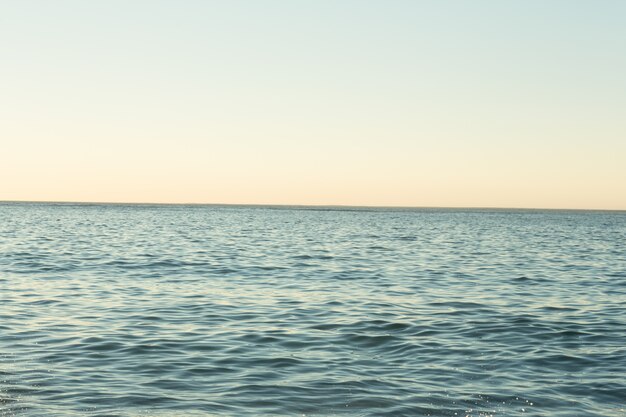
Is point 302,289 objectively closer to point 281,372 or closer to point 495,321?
point 495,321

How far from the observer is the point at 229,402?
12.1 metres

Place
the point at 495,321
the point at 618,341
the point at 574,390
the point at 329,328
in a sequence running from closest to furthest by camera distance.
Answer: the point at 574,390, the point at 618,341, the point at 329,328, the point at 495,321

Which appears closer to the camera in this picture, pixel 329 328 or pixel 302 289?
pixel 329 328

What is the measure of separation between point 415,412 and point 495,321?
30.1 ft

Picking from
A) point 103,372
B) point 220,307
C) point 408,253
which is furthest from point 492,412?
point 408,253

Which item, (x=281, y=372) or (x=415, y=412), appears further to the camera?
(x=281, y=372)

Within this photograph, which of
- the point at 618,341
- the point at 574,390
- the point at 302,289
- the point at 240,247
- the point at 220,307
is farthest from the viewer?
the point at 240,247

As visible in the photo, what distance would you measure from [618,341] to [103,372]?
36.1 ft

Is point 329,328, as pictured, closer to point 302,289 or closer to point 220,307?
point 220,307

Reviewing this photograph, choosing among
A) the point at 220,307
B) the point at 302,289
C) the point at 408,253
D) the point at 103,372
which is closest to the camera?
the point at 103,372

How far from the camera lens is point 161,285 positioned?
28.5 meters

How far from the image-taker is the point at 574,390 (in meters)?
13.1

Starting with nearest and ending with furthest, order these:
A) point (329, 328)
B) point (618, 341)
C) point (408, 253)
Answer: point (618, 341) < point (329, 328) < point (408, 253)

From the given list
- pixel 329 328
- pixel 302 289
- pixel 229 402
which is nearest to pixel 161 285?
pixel 302 289
